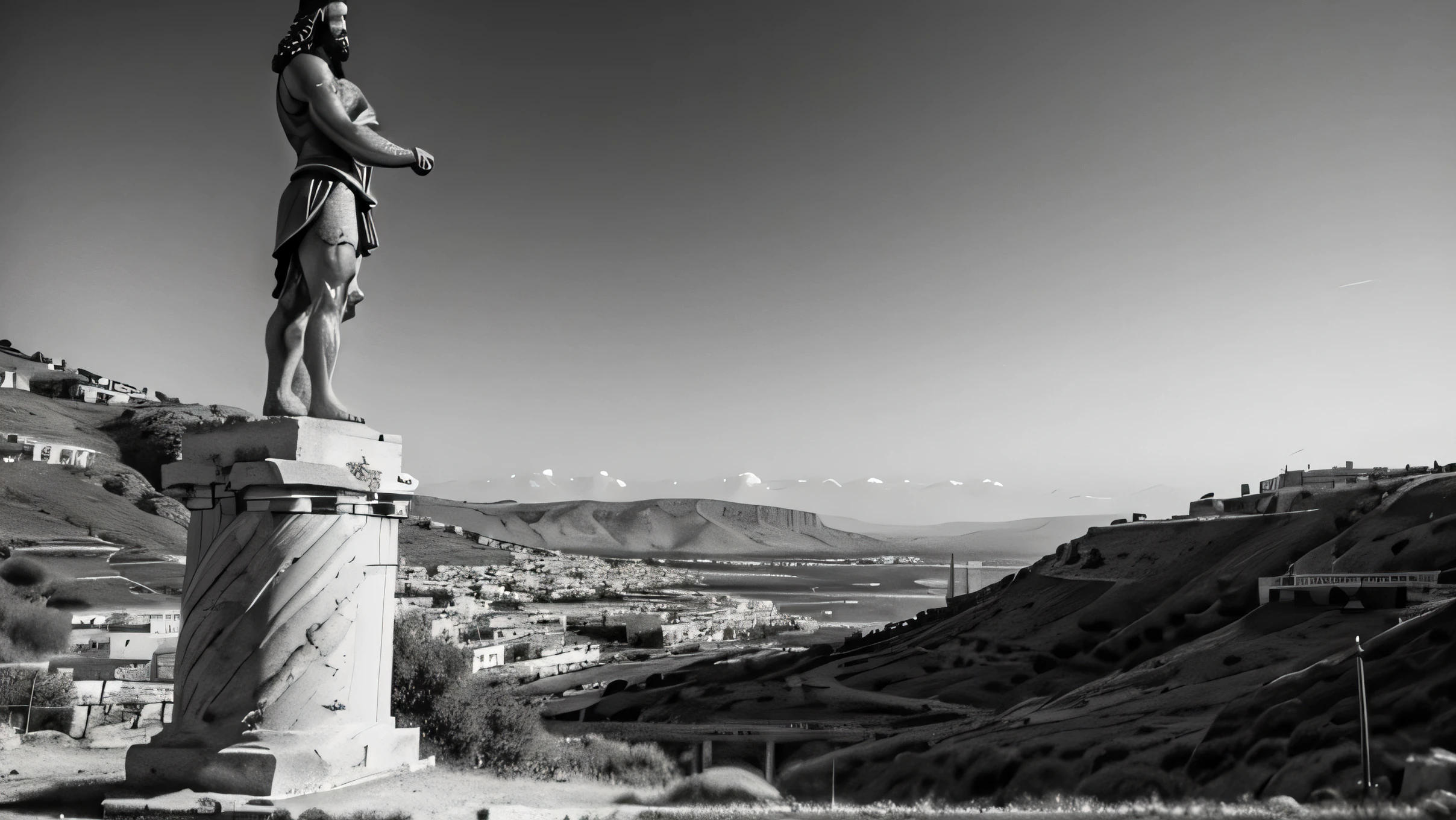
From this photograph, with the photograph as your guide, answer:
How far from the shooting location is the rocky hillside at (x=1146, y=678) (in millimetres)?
12477

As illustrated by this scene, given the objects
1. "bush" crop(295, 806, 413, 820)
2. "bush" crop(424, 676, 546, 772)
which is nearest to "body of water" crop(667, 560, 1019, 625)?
"bush" crop(424, 676, 546, 772)

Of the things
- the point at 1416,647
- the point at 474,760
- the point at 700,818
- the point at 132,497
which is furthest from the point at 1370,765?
the point at 132,497

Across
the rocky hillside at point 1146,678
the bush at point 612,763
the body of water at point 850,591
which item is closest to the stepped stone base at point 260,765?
the bush at point 612,763

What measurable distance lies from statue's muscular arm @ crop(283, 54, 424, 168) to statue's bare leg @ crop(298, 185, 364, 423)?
363mm

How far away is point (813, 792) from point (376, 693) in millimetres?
16472

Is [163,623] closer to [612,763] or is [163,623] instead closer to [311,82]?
[612,763]

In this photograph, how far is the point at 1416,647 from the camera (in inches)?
529

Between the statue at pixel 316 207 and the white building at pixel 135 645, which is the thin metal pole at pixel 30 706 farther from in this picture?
the white building at pixel 135 645

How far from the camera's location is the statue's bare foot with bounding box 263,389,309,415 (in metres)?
7.28

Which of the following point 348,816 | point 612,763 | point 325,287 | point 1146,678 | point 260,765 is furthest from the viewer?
point 1146,678

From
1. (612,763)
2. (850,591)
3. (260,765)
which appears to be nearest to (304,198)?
(260,765)

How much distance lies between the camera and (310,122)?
7.53 m

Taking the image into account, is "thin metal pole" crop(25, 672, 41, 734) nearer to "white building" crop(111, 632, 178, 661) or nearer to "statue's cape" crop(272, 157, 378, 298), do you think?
"statue's cape" crop(272, 157, 378, 298)

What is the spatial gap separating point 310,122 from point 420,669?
630 centimetres
